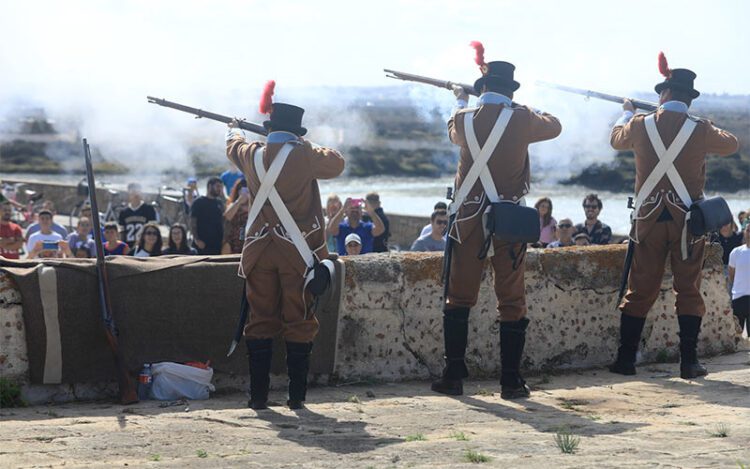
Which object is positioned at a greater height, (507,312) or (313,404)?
(507,312)

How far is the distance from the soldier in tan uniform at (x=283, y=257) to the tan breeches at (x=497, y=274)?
93cm

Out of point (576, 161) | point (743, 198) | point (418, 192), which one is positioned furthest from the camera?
point (418, 192)

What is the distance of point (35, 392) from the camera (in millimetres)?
7059

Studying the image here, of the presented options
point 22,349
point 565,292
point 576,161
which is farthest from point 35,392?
point 576,161

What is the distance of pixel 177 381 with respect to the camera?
719 centimetres

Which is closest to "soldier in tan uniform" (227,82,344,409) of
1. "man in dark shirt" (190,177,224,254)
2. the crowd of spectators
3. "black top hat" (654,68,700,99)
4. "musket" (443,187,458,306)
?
"musket" (443,187,458,306)

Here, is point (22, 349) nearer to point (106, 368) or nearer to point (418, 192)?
point (106, 368)

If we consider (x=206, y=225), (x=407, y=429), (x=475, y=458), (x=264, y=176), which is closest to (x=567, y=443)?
(x=475, y=458)

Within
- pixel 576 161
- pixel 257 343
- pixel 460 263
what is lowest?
pixel 257 343

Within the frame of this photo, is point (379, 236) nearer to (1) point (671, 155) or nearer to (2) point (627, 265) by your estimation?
(2) point (627, 265)

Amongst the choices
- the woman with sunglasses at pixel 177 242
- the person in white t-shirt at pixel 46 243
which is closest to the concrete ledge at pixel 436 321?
the woman with sunglasses at pixel 177 242

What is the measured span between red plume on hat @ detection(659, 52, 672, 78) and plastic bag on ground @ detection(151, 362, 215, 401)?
3.48 m

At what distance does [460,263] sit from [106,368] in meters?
2.14

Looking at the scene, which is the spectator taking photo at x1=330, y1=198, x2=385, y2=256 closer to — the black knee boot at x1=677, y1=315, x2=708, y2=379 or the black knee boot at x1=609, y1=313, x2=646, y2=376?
the black knee boot at x1=609, y1=313, x2=646, y2=376
